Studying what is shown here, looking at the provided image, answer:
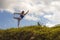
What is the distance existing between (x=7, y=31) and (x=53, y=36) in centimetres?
260

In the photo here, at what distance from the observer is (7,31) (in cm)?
1170

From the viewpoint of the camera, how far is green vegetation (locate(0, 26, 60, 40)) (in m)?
10.2

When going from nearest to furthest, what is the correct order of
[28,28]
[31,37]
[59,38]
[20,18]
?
[59,38], [31,37], [28,28], [20,18]

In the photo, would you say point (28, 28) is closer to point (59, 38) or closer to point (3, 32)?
Answer: point (3, 32)

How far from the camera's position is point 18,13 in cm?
1420

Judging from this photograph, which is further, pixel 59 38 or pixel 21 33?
pixel 21 33

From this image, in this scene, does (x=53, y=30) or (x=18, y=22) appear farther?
(x=18, y=22)

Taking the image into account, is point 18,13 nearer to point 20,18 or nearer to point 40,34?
point 20,18

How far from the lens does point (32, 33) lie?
10.8 m

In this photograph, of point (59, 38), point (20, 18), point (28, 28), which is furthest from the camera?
point (20, 18)

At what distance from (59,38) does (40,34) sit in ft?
3.23

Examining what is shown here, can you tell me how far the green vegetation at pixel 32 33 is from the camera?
10.2 metres

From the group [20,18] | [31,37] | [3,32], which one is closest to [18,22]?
[20,18]

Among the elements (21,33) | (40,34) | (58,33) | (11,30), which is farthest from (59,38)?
(11,30)
